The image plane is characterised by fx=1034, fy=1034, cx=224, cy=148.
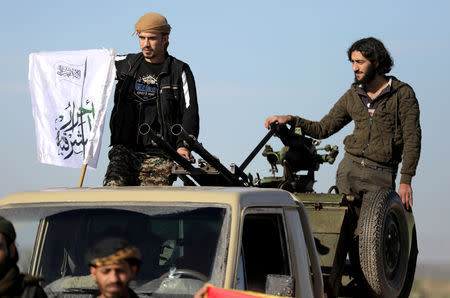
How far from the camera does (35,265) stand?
6066 mm

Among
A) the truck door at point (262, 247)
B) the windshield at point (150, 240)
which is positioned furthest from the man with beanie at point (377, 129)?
the windshield at point (150, 240)

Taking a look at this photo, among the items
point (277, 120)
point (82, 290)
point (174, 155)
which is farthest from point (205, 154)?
point (82, 290)

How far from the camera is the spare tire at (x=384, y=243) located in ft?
24.5

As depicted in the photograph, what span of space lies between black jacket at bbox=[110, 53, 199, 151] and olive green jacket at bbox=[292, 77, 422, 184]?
1.40 meters

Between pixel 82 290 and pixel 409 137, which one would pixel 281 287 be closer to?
pixel 82 290

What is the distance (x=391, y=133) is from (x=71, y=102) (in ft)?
9.80

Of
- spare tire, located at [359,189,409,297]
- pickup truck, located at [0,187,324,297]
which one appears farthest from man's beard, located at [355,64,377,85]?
pickup truck, located at [0,187,324,297]

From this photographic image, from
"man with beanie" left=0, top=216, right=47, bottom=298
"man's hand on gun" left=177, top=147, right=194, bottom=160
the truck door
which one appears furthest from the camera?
"man's hand on gun" left=177, top=147, right=194, bottom=160

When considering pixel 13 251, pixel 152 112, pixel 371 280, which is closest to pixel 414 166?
pixel 371 280

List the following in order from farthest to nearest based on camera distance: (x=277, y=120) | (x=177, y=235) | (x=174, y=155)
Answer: (x=277, y=120), (x=174, y=155), (x=177, y=235)

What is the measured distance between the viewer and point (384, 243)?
7711 millimetres

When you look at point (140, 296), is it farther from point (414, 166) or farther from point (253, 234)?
point (414, 166)

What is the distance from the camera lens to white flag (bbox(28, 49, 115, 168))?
30.5 feet

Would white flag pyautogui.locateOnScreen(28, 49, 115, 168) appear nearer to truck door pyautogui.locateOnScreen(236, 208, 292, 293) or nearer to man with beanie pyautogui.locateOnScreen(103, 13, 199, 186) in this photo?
man with beanie pyautogui.locateOnScreen(103, 13, 199, 186)
